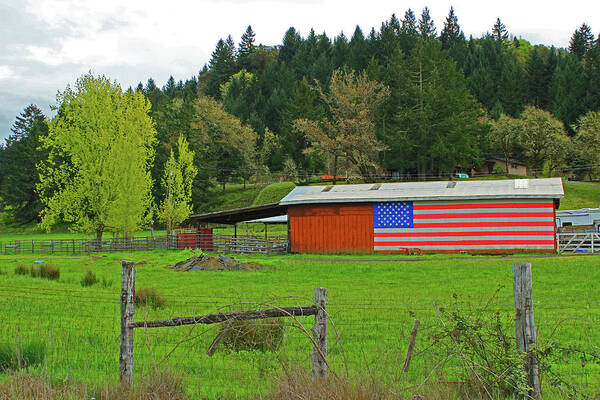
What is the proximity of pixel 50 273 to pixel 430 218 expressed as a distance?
2044 cm

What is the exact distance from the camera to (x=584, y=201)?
5594cm

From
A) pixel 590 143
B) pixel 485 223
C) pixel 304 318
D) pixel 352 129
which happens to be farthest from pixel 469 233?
pixel 590 143

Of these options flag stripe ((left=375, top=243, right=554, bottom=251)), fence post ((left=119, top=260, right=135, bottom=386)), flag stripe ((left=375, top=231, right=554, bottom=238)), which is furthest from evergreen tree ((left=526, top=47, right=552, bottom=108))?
fence post ((left=119, top=260, right=135, bottom=386))

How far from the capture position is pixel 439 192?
105 feet

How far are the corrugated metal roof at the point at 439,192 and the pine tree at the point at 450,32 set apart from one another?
10029cm

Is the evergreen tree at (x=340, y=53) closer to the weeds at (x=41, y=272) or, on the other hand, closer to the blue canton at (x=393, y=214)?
the blue canton at (x=393, y=214)

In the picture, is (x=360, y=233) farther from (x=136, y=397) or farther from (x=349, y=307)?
(x=136, y=397)

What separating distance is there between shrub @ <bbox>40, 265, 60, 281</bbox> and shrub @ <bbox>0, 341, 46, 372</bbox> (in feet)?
45.1

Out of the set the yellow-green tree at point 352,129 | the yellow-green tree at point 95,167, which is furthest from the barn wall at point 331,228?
the yellow-green tree at point 352,129

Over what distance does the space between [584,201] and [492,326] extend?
186ft

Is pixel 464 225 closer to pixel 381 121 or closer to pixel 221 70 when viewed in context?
pixel 381 121

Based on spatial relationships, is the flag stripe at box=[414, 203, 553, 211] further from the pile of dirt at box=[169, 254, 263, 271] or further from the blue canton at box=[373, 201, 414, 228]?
the pile of dirt at box=[169, 254, 263, 271]

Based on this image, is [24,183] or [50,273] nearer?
[50,273]

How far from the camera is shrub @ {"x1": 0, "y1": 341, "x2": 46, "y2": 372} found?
7344mm
